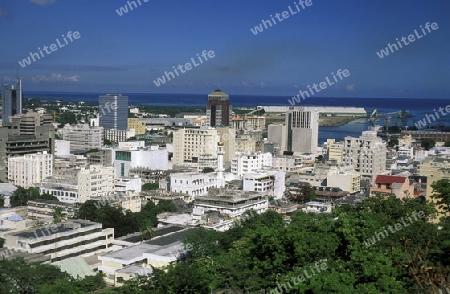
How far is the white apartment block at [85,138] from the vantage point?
86.4 ft

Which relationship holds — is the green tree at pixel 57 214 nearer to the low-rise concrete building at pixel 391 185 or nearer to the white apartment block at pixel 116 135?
the low-rise concrete building at pixel 391 185

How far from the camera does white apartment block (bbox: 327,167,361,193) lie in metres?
16.2

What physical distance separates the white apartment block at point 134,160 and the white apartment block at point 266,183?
15.3 feet

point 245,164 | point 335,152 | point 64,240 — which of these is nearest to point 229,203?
point 64,240

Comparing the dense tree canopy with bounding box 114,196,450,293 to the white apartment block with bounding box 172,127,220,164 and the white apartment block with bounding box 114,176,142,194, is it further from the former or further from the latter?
the white apartment block with bounding box 172,127,220,164

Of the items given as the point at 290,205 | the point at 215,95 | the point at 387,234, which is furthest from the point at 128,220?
the point at 215,95

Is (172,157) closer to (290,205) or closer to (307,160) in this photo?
(307,160)

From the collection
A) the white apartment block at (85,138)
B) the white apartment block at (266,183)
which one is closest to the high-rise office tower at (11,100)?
the white apartment block at (85,138)

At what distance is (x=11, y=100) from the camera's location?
90.6 ft

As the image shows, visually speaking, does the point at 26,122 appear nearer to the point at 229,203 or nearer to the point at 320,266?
the point at 229,203

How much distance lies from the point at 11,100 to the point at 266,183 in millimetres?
16605

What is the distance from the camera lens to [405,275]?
19.2ft

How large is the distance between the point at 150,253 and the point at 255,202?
493 centimetres

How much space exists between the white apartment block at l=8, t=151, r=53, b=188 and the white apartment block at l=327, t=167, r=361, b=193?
27.5 feet
